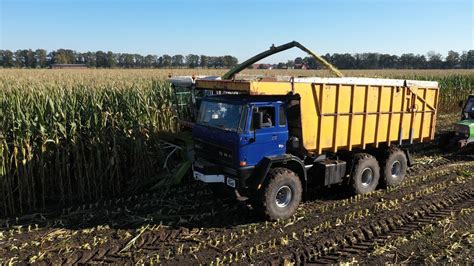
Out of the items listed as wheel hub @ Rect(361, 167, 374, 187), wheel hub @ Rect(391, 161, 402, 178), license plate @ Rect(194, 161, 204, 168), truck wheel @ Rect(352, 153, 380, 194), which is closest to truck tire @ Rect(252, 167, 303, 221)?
license plate @ Rect(194, 161, 204, 168)

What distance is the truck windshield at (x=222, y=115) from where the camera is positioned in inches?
261

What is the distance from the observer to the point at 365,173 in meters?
8.51

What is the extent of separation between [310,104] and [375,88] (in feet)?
7.05

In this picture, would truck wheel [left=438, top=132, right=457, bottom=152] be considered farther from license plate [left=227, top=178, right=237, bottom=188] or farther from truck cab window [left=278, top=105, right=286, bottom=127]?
license plate [left=227, top=178, right=237, bottom=188]

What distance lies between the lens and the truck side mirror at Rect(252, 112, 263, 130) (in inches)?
Answer: 257

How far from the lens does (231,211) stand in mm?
7355

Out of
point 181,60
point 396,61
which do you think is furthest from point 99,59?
point 396,61

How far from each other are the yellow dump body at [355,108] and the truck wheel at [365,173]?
0.31 m

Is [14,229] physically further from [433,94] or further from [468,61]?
[468,61]

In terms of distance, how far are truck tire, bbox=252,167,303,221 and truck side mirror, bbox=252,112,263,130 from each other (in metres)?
0.90

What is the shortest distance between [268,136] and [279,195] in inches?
45.4

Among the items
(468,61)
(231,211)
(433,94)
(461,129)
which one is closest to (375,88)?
(433,94)

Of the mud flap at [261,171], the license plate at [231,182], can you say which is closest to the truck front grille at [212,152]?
the license plate at [231,182]

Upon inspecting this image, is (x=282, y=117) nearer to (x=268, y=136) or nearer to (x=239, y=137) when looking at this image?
(x=268, y=136)
